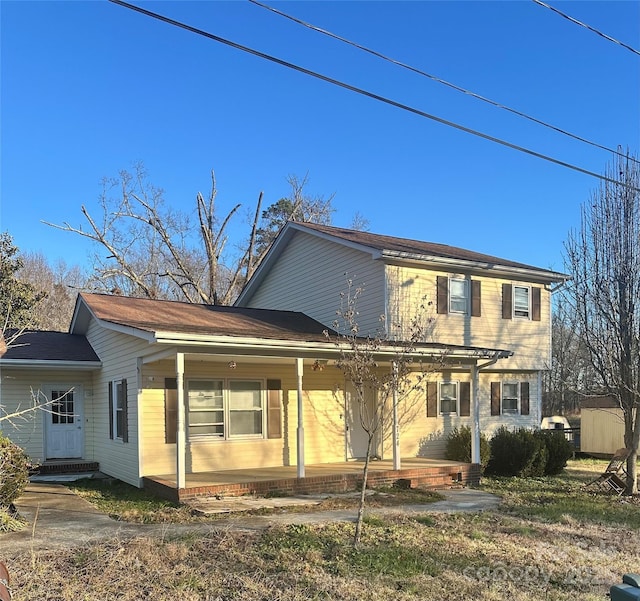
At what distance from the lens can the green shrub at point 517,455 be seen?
1488cm

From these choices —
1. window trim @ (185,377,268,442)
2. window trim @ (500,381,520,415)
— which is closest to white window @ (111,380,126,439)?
window trim @ (185,377,268,442)

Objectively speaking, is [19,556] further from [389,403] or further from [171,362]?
[389,403]

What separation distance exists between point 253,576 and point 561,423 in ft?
73.0

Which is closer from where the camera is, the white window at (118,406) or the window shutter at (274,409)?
the white window at (118,406)

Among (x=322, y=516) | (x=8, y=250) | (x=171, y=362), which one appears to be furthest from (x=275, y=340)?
(x=8, y=250)

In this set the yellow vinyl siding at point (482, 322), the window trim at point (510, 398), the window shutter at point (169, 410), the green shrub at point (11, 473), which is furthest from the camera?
the window trim at point (510, 398)

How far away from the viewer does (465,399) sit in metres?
16.8

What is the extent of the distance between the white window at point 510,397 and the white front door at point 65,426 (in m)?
11.5

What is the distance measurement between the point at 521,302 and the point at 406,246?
379 centimetres

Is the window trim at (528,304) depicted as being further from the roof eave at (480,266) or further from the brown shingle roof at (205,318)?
the brown shingle roof at (205,318)

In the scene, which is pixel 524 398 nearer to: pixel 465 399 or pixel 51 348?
pixel 465 399

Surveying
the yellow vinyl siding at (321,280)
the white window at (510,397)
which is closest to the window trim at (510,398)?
the white window at (510,397)

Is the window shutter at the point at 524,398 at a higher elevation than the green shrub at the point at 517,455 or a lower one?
higher

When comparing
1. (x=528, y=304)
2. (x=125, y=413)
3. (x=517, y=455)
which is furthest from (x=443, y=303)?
(x=125, y=413)
